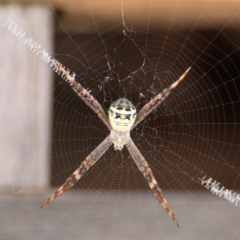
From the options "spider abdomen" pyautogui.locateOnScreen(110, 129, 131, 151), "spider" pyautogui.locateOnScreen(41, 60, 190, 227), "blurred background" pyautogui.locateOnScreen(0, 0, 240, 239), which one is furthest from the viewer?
"spider abdomen" pyautogui.locateOnScreen(110, 129, 131, 151)

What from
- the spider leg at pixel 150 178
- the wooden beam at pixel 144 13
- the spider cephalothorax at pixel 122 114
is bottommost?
the spider leg at pixel 150 178

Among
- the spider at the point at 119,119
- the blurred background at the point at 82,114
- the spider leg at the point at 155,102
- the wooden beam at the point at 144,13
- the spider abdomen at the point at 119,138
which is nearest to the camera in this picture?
the blurred background at the point at 82,114

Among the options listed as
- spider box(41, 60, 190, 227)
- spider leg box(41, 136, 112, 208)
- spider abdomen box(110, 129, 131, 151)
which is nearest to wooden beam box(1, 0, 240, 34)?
spider box(41, 60, 190, 227)

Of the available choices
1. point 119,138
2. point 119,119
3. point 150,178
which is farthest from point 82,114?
point 150,178

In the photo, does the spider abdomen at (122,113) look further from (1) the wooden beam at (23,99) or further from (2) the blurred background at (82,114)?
(1) the wooden beam at (23,99)

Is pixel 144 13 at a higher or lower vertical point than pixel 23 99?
higher

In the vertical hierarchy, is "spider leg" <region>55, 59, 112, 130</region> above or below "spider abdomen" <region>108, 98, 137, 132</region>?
above

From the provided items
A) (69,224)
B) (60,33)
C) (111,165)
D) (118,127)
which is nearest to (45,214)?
(69,224)

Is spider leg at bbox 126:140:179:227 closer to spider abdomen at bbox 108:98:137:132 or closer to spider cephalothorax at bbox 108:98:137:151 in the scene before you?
spider cephalothorax at bbox 108:98:137:151

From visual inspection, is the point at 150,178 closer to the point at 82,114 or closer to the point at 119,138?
the point at 119,138

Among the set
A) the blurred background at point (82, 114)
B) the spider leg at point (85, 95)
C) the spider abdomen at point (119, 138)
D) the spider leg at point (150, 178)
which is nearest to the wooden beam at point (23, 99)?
the blurred background at point (82, 114)

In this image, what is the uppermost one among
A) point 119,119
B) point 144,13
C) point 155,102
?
point 144,13
